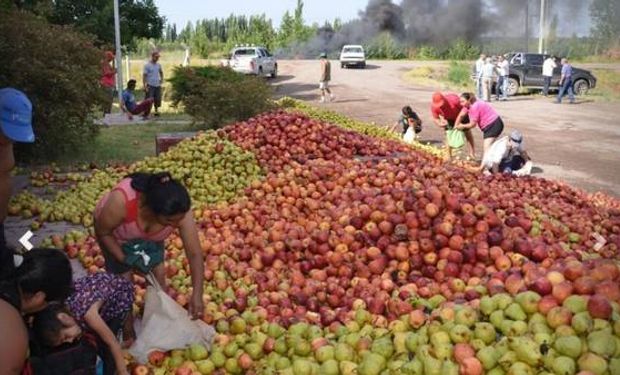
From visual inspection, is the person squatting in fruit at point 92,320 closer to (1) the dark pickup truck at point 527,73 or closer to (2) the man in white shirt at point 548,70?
A: (2) the man in white shirt at point 548,70

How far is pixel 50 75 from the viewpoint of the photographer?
10352mm

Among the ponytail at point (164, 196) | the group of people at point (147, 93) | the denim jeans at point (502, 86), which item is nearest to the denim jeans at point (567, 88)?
the denim jeans at point (502, 86)

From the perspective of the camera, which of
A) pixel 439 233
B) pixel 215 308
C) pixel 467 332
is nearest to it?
pixel 467 332

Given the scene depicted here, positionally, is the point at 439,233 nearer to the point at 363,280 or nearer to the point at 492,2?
the point at 363,280

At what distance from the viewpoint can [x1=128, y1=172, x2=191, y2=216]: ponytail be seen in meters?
3.52

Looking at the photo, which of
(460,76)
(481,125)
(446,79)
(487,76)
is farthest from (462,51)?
(481,125)

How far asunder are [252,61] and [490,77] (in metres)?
14.6

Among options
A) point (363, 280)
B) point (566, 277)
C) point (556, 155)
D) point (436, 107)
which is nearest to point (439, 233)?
point (363, 280)

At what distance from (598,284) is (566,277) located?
21 centimetres

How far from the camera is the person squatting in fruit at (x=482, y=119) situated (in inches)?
445

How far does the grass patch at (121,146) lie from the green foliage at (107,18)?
437 inches

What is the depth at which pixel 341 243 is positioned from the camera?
16.9 feet

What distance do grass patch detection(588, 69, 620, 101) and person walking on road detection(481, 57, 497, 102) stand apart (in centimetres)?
577

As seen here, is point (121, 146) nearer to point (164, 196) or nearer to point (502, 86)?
point (164, 196)
